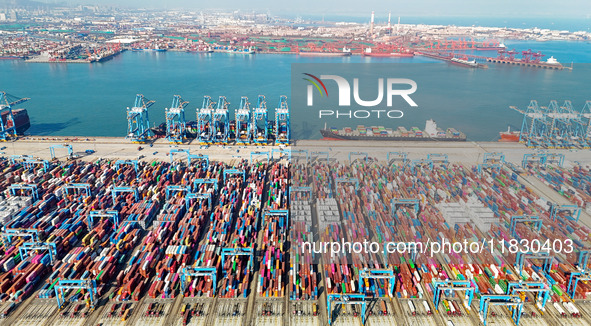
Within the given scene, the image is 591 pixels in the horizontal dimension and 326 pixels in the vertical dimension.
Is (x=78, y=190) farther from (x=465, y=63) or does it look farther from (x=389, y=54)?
(x=389, y=54)

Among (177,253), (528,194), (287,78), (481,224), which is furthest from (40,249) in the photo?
(287,78)

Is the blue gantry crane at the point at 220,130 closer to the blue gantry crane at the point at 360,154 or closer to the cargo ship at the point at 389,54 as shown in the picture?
the blue gantry crane at the point at 360,154

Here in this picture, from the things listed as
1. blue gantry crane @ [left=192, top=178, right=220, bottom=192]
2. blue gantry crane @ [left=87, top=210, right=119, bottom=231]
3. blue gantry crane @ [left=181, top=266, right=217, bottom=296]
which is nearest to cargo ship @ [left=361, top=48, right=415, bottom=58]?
blue gantry crane @ [left=192, top=178, right=220, bottom=192]

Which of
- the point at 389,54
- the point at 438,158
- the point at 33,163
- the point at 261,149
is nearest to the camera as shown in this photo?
the point at 33,163

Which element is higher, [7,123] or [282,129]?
[7,123]

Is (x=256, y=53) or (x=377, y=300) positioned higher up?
(x=256, y=53)

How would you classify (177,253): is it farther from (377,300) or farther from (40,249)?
(377,300)

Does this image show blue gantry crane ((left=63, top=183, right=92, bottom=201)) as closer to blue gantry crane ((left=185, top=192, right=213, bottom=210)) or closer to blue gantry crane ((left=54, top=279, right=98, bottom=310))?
blue gantry crane ((left=185, top=192, right=213, bottom=210))

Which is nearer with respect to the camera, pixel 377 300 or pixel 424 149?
pixel 377 300

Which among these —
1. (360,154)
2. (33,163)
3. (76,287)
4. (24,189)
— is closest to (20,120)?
(33,163)
